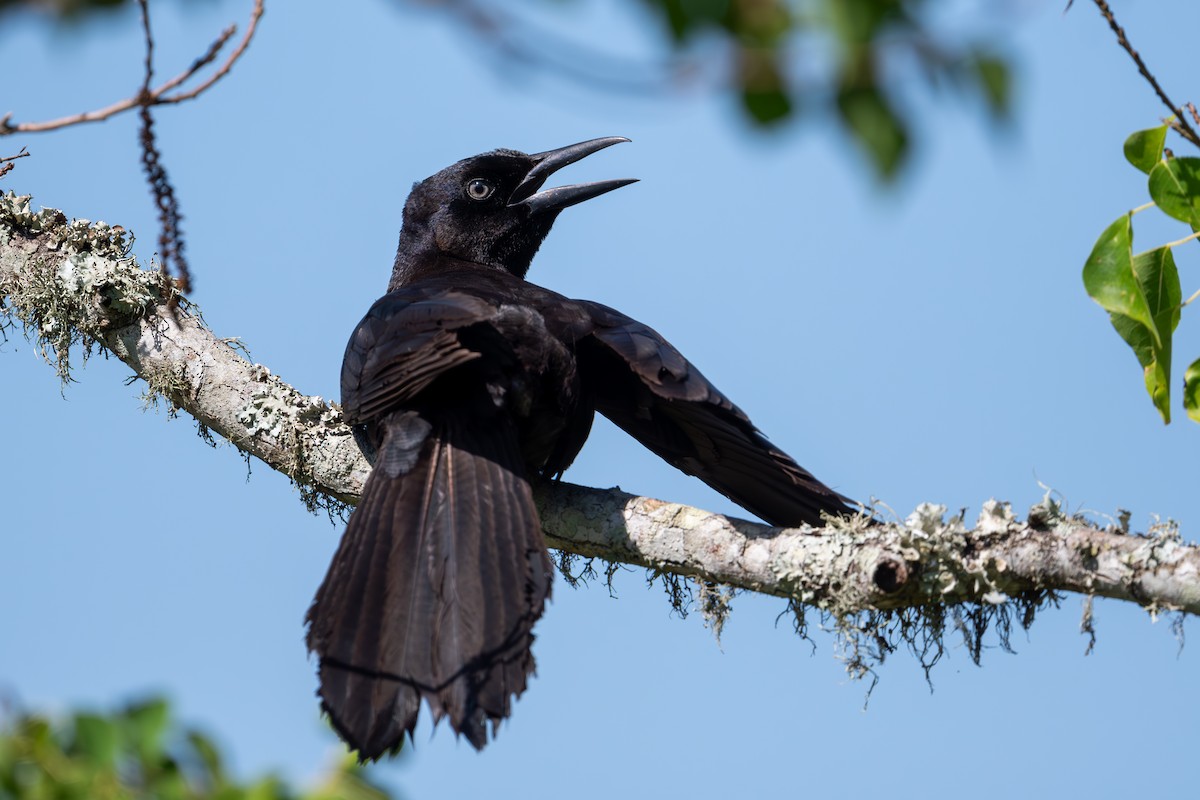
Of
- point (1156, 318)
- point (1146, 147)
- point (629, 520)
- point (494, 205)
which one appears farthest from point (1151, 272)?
point (494, 205)

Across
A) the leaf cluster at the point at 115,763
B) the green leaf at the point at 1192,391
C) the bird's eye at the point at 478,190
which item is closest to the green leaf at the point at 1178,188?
the green leaf at the point at 1192,391

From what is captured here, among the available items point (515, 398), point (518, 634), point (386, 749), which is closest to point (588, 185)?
point (515, 398)

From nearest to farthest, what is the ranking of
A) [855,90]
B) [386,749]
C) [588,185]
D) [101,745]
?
Answer: [855,90], [101,745], [386,749], [588,185]

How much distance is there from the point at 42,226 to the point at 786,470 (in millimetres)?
2982

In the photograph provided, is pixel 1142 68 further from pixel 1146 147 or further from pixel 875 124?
pixel 875 124

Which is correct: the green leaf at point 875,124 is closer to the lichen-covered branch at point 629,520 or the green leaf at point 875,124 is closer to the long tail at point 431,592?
the long tail at point 431,592

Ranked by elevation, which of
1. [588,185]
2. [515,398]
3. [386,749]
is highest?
[588,185]

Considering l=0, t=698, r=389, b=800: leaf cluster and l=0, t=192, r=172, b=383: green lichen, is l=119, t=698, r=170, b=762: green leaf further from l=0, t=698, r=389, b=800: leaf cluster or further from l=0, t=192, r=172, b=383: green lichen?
l=0, t=192, r=172, b=383: green lichen

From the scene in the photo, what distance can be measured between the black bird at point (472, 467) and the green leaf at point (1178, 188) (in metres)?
1.44

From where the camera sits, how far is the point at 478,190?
19.1ft

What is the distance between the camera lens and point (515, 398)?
4355mm

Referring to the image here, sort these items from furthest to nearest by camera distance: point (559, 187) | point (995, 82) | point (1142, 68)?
point (559, 187), point (1142, 68), point (995, 82)

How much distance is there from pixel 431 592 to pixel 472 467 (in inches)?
22.9

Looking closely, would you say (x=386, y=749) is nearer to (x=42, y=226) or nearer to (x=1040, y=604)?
(x=1040, y=604)
